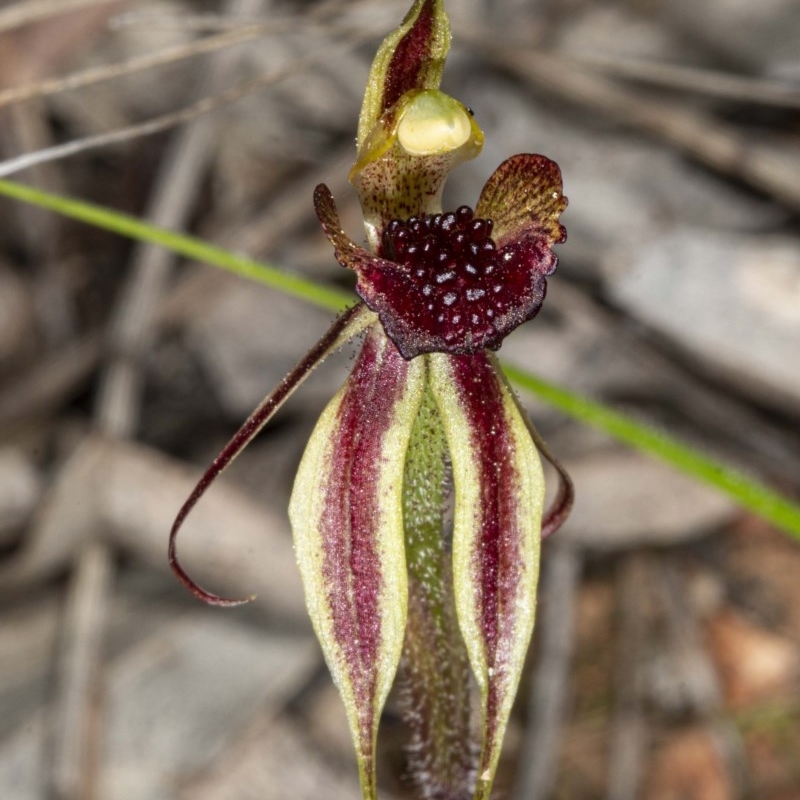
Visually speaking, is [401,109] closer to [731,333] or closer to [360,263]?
[360,263]

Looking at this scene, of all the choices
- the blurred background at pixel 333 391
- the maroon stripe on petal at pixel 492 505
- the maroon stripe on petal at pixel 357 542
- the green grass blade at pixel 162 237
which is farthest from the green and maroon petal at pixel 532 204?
the blurred background at pixel 333 391

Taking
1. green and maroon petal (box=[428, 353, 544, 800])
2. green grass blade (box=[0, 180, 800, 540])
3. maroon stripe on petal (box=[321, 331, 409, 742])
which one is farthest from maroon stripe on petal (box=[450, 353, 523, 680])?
green grass blade (box=[0, 180, 800, 540])

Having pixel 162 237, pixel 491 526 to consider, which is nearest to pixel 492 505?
pixel 491 526

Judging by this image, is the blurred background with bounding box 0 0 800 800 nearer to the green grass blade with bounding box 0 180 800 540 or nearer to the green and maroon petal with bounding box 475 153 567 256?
the green grass blade with bounding box 0 180 800 540

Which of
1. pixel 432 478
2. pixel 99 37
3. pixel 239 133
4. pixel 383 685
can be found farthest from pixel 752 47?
pixel 383 685

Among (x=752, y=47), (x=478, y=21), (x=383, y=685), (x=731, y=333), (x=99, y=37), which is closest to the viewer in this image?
(x=383, y=685)

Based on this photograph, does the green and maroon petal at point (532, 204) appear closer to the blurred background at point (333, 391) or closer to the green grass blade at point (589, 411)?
the green grass blade at point (589, 411)

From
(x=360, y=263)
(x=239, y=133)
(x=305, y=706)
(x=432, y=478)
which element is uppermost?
(x=360, y=263)

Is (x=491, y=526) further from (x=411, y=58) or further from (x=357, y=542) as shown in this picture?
(x=411, y=58)
